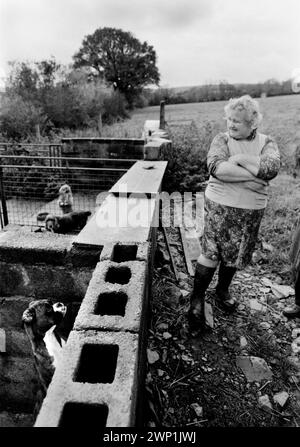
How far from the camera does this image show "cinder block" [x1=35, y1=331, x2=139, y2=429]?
1.49 m

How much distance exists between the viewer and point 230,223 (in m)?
2.95

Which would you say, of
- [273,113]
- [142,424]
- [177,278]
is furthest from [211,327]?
[273,113]

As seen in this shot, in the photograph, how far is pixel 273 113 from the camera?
1748 centimetres

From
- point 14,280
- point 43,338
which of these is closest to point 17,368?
point 14,280

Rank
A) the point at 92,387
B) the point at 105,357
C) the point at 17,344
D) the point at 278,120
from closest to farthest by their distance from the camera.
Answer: the point at 92,387 < the point at 105,357 < the point at 17,344 < the point at 278,120

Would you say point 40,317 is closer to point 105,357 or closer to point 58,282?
point 58,282

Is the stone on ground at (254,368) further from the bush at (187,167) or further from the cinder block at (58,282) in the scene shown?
the bush at (187,167)

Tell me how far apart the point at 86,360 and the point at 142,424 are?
804 mm

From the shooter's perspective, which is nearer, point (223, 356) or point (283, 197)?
point (223, 356)

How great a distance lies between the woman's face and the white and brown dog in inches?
82.4

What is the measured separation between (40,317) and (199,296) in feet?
4.71

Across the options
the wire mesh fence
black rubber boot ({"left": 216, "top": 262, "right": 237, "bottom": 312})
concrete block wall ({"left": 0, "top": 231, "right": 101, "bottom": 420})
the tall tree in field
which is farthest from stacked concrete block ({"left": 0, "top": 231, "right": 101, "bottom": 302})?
the tall tree in field

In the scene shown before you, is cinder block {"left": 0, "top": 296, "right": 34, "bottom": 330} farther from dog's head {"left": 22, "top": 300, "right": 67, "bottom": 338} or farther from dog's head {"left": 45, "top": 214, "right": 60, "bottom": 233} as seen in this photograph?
dog's head {"left": 45, "top": 214, "right": 60, "bottom": 233}

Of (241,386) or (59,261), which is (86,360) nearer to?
(59,261)
